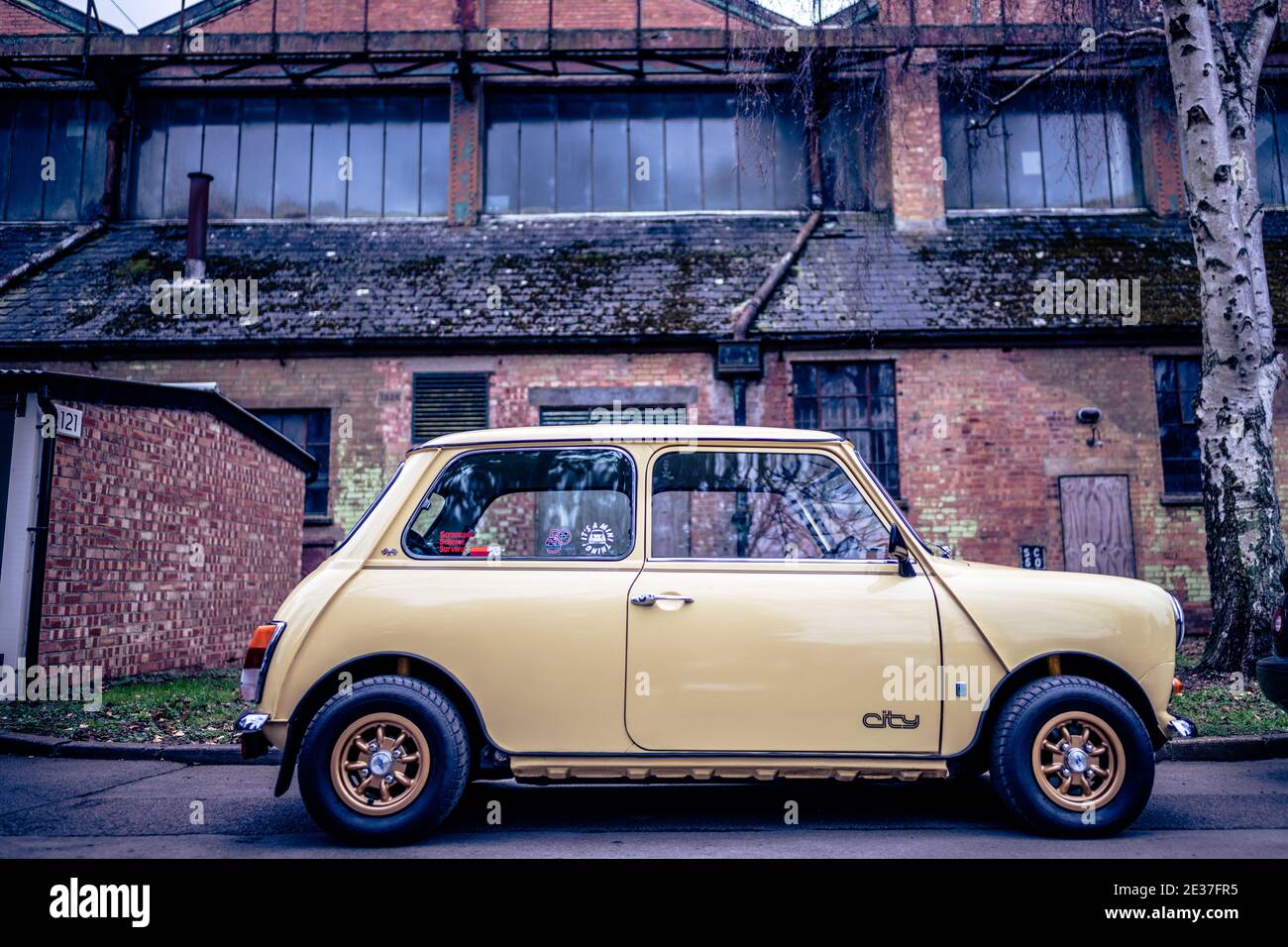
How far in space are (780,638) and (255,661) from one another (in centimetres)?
234

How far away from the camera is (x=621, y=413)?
43.5 ft

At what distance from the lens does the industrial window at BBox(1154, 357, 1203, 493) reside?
1330cm

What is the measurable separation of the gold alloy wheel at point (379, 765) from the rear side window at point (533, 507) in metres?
0.79

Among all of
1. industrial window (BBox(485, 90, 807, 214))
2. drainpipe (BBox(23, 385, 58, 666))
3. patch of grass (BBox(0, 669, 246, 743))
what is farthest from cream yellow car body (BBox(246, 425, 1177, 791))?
industrial window (BBox(485, 90, 807, 214))

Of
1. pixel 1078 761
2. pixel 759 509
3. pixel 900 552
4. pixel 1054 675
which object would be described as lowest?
pixel 1078 761

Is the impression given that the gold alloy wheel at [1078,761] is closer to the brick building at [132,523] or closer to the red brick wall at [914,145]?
the brick building at [132,523]

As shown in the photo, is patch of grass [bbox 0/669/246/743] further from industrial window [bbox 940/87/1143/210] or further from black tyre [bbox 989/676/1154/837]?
industrial window [bbox 940/87/1143/210]

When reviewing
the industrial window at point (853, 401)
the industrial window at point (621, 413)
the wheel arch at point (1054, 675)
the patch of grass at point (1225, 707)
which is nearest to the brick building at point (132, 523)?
the industrial window at point (621, 413)

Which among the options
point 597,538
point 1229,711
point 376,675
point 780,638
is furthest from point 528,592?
point 1229,711

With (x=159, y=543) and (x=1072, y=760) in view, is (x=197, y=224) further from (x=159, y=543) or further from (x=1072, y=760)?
(x=1072, y=760)

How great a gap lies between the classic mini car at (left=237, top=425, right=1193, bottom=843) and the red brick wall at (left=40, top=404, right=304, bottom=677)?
18.1ft

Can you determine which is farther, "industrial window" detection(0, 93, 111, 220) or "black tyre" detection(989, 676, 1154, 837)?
"industrial window" detection(0, 93, 111, 220)

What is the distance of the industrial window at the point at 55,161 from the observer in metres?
16.8

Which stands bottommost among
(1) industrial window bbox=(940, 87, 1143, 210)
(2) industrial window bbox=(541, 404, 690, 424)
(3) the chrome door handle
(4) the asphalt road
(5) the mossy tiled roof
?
(4) the asphalt road
